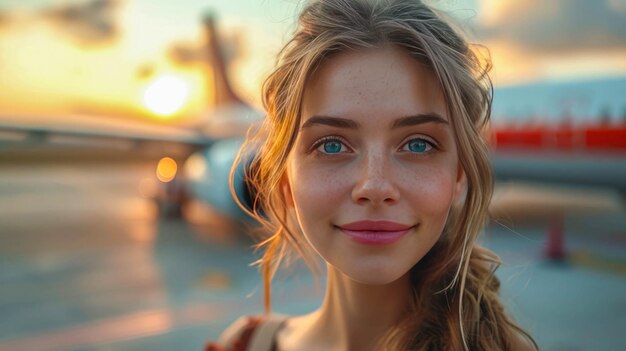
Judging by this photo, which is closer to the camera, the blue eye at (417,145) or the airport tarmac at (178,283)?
the blue eye at (417,145)

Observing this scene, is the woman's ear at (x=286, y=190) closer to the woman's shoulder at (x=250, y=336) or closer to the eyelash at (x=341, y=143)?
the eyelash at (x=341, y=143)

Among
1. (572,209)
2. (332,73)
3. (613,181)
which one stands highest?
(332,73)

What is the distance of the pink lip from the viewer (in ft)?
2.84

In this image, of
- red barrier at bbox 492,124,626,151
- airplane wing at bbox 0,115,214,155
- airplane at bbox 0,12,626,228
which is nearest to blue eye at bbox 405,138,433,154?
airplane at bbox 0,12,626,228

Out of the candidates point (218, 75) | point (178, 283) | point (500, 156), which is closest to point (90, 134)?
point (178, 283)

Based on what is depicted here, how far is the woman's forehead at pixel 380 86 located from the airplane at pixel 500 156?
5.11 metres

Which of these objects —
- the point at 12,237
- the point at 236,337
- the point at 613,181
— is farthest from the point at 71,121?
the point at 236,337

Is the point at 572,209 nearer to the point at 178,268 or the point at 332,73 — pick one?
the point at 178,268

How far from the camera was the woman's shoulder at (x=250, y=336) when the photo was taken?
1.21 metres

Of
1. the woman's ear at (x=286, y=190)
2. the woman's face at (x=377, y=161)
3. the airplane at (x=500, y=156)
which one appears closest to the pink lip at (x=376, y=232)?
the woman's face at (x=377, y=161)

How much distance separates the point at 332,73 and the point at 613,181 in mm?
7615

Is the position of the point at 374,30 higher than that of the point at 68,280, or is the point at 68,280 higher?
the point at 374,30

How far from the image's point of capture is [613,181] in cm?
744

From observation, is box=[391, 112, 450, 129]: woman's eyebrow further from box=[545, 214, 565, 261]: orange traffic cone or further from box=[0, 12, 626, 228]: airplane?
box=[545, 214, 565, 261]: orange traffic cone
